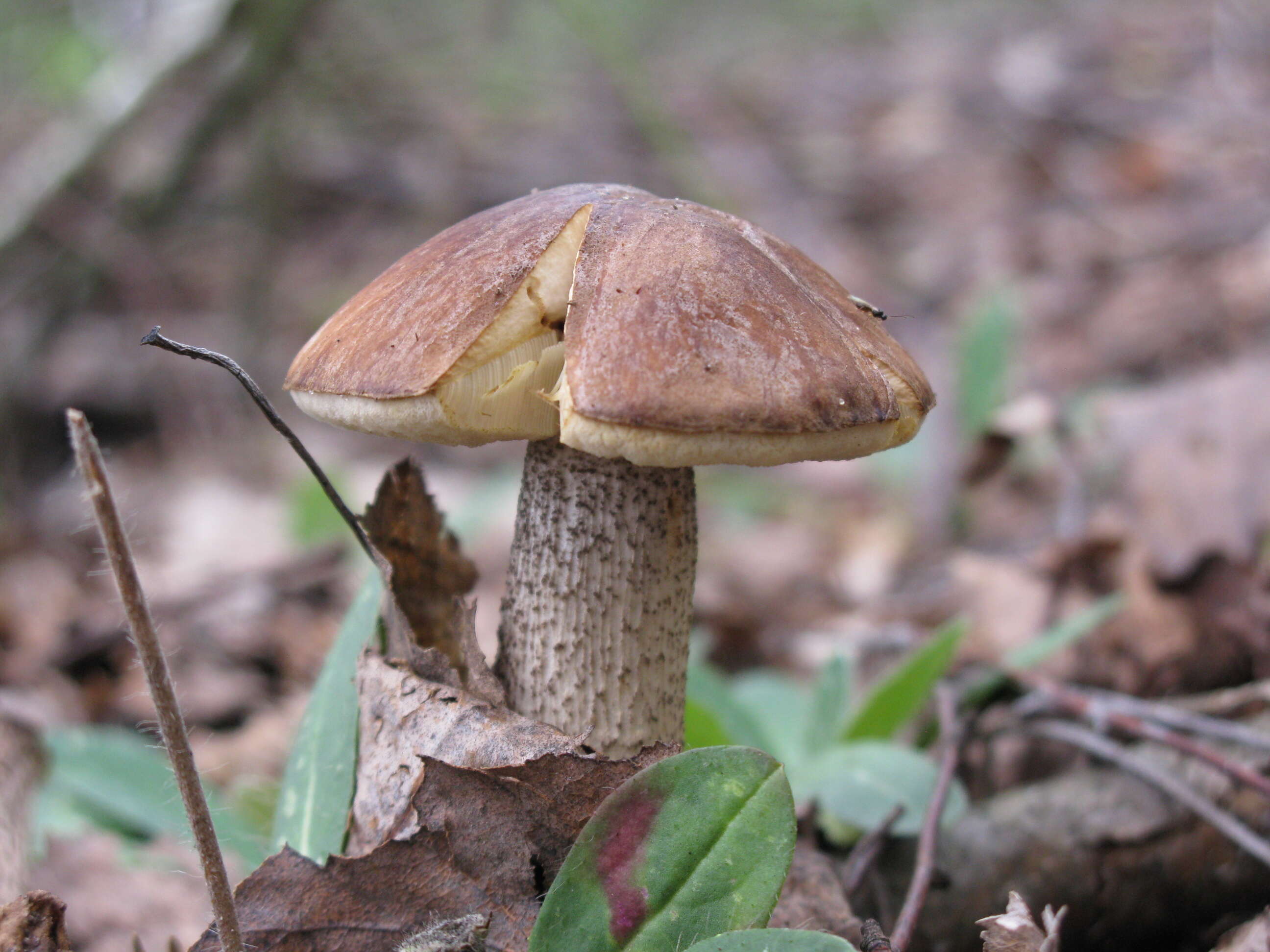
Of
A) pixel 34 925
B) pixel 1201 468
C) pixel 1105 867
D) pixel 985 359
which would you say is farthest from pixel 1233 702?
pixel 985 359

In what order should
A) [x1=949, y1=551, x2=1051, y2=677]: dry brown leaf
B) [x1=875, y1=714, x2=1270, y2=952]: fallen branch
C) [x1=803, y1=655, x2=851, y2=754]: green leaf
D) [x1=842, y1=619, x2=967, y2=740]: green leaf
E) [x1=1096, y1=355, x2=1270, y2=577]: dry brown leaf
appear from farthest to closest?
1. [x1=1096, y1=355, x2=1270, y2=577]: dry brown leaf
2. [x1=949, y1=551, x2=1051, y2=677]: dry brown leaf
3. [x1=803, y1=655, x2=851, y2=754]: green leaf
4. [x1=842, y1=619, x2=967, y2=740]: green leaf
5. [x1=875, y1=714, x2=1270, y2=952]: fallen branch

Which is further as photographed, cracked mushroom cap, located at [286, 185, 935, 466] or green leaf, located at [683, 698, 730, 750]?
green leaf, located at [683, 698, 730, 750]

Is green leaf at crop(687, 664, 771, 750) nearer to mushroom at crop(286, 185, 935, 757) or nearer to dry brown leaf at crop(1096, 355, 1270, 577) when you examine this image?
mushroom at crop(286, 185, 935, 757)

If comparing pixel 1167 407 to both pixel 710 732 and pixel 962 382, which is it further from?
pixel 710 732

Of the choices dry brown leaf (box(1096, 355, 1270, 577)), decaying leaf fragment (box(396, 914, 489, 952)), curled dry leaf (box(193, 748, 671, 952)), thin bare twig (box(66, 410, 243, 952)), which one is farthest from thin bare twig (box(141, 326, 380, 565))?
dry brown leaf (box(1096, 355, 1270, 577))

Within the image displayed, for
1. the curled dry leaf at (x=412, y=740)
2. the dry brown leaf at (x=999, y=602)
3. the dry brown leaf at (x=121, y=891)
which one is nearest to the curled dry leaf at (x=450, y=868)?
the curled dry leaf at (x=412, y=740)

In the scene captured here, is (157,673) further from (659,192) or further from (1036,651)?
(659,192)

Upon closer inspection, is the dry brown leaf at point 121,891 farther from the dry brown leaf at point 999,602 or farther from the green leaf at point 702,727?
the dry brown leaf at point 999,602
